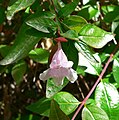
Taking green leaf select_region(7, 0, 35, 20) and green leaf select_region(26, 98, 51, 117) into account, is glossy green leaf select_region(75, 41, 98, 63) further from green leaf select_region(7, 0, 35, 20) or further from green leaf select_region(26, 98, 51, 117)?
green leaf select_region(26, 98, 51, 117)

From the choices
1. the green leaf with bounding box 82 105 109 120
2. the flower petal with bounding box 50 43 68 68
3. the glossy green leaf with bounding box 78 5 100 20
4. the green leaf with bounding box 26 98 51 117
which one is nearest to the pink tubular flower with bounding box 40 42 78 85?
the flower petal with bounding box 50 43 68 68

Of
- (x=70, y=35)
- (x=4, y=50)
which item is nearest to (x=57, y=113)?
(x=70, y=35)

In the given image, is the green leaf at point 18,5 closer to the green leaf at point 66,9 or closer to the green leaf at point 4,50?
the green leaf at point 66,9

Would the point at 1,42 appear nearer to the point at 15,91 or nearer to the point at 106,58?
the point at 15,91

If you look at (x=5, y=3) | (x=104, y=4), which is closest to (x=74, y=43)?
(x=5, y=3)

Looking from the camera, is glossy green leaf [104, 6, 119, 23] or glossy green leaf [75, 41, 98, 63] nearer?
glossy green leaf [75, 41, 98, 63]

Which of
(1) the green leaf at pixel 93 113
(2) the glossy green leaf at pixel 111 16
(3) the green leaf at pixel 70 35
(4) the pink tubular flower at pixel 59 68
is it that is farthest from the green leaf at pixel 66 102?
(2) the glossy green leaf at pixel 111 16

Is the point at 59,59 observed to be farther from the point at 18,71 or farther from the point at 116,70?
the point at 18,71
